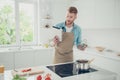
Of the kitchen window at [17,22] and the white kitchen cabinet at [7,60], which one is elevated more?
the kitchen window at [17,22]

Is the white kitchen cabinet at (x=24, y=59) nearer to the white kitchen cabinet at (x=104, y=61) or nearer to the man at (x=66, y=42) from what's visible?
the man at (x=66, y=42)

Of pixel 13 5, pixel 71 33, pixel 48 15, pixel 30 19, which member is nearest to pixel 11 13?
pixel 13 5

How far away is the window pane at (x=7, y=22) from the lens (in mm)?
3838

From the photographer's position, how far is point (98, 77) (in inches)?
63.3

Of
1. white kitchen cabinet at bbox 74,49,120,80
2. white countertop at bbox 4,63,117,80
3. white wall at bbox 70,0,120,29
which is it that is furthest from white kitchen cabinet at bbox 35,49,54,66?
white countertop at bbox 4,63,117,80

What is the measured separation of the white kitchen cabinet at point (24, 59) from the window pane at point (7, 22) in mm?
693

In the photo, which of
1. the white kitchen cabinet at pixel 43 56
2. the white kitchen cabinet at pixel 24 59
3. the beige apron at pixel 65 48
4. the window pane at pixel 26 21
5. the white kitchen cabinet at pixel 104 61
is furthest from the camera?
the window pane at pixel 26 21

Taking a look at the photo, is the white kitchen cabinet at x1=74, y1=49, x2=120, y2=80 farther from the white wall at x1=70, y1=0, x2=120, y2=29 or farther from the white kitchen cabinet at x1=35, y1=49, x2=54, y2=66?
the white kitchen cabinet at x1=35, y1=49, x2=54, y2=66

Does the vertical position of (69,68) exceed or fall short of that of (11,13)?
it falls short

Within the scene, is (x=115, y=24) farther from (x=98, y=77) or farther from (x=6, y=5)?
(x=6, y=5)

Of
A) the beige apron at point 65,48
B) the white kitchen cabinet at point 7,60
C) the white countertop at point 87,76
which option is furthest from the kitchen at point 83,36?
the white countertop at point 87,76

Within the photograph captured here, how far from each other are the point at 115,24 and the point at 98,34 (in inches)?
34.4

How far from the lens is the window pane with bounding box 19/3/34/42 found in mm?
4035

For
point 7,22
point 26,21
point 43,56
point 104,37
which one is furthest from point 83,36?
point 7,22
